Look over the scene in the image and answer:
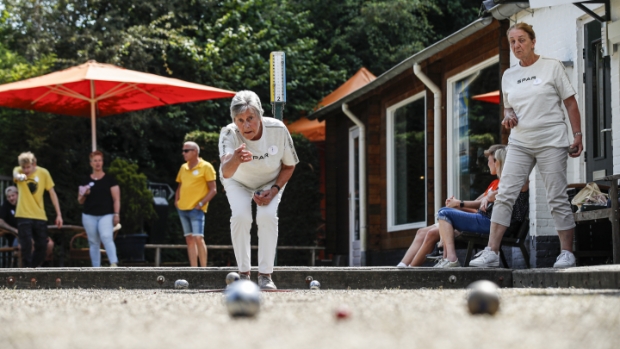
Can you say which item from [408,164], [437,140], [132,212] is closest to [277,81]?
[437,140]

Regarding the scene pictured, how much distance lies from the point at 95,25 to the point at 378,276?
40.0 ft

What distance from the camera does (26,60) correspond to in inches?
688

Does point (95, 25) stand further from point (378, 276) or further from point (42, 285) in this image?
point (378, 276)

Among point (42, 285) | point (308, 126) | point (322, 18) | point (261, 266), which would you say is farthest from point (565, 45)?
point (322, 18)

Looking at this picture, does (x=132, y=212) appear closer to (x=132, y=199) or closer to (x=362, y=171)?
(x=132, y=199)

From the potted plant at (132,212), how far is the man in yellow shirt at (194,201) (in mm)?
2196

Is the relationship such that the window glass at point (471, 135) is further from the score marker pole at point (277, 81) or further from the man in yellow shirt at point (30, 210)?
the man in yellow shirt at point (30, 210)

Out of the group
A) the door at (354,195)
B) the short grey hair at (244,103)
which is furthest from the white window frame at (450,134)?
the short grey hair at (244,103)

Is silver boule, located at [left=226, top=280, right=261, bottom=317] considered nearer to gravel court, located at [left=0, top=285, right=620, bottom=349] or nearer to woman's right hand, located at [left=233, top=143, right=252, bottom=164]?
gravel court, located at [left=0, top=285, right=620, bottom=349]

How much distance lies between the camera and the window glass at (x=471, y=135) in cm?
1198

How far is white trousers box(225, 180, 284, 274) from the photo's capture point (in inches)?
277

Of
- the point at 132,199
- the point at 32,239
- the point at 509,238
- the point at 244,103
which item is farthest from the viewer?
the point at 132,199

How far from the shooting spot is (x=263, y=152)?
23.2ft

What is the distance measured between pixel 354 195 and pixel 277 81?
677 centimetres
